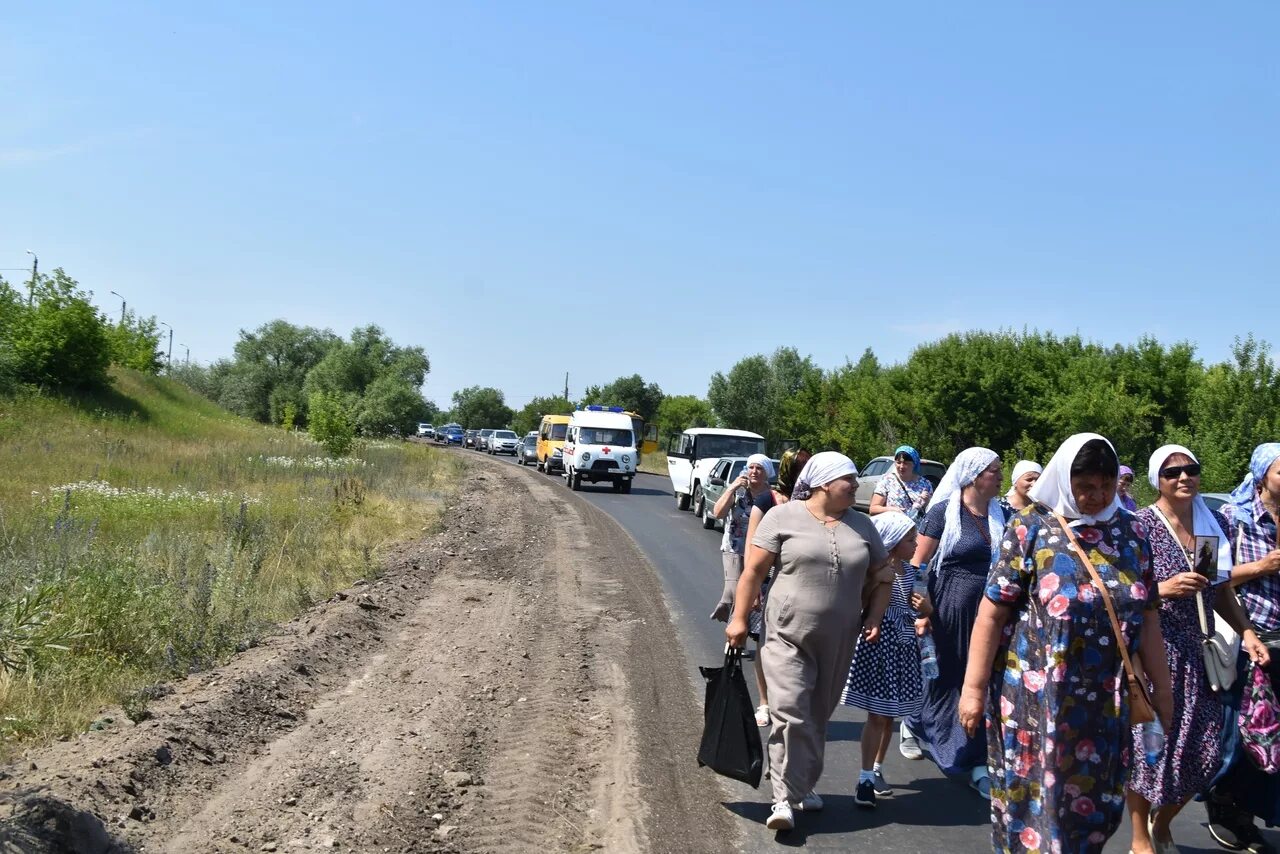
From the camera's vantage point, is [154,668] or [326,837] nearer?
[326,837]

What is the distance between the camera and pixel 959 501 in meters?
5.75

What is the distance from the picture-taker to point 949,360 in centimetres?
3600

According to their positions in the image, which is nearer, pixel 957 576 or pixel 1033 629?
pixel 1033 629

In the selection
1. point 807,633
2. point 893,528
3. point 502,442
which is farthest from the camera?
point 502,442

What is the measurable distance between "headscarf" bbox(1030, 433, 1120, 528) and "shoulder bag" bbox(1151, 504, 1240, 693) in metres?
1.36

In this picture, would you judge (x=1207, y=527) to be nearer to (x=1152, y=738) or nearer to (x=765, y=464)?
(x=1152, y=738)

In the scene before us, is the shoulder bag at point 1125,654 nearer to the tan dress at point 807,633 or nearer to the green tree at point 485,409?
the tan dress at point 807,633

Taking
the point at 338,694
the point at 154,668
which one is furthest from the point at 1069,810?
the point at 154,668

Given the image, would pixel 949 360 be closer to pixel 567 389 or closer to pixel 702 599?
pixel 702 599

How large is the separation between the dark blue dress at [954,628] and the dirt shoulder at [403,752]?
137 centimetres

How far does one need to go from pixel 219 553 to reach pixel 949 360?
29461mm

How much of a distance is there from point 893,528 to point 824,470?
2.62ft

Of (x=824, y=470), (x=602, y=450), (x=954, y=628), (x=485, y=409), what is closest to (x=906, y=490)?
(x=954, y=628)

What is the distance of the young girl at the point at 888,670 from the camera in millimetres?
5551
